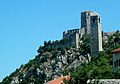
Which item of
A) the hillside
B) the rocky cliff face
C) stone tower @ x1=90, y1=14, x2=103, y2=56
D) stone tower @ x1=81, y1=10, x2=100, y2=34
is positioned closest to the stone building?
the hillside

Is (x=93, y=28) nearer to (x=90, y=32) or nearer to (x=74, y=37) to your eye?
(x=90, y=32)

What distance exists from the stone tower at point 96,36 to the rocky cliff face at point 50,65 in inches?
91.2

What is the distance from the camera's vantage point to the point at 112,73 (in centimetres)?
5166

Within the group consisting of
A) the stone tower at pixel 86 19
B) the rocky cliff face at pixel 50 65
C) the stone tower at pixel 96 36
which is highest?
the stone tower at pixel 86 19

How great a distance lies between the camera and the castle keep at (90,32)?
424ft

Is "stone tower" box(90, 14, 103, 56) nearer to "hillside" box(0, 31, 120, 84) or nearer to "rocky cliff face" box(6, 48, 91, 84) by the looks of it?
"hillside" box(0, 31, 120, 84)

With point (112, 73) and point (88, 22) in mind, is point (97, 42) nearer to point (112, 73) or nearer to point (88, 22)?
point (88, 22)

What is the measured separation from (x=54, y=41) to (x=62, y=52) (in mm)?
8128

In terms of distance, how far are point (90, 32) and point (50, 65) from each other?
1360cm

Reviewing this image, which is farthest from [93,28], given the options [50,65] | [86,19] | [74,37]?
[50,65]

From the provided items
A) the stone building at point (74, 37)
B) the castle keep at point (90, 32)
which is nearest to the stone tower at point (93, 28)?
the castle keep at point (90, 32)

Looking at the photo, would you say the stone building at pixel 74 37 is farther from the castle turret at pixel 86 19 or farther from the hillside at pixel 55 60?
the castle turret at pixel 86 19

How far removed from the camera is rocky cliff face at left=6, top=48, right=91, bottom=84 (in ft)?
434

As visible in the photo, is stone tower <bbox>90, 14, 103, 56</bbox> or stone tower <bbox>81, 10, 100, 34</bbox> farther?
stone tower <bbox>81, 10, 100, 34</bbox>
